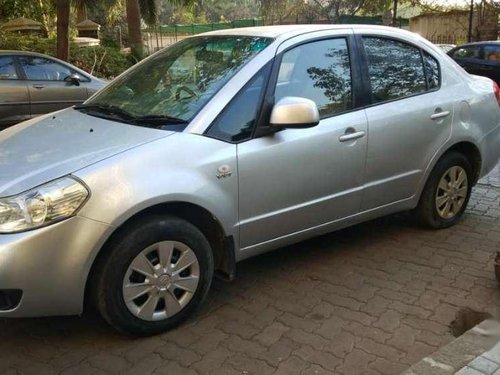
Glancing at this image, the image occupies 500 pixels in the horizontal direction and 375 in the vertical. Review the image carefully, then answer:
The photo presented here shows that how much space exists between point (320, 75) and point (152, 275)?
1.83m

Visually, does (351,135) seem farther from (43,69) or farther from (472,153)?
(43,69)

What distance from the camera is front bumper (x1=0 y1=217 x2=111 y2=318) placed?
2.76m

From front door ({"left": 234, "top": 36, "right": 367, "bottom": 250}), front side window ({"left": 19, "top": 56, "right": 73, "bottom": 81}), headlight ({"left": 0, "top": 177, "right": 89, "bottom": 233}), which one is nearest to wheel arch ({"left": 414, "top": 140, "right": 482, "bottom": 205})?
front door ({"left": 234, "top": 36, "right": 367, "bottom": 250})

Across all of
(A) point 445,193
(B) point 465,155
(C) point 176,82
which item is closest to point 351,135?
(C) point 176,82

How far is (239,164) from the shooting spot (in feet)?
11.1

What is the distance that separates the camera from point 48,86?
30.9 feet

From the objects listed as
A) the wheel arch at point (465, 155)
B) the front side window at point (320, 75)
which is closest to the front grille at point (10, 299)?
the front side window at point (320, 75)

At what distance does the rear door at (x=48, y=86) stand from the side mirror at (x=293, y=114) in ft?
22.5

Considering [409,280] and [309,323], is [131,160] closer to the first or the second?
[309,323]

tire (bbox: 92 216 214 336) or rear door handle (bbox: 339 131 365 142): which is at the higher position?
rear door handle (bbox: 339 131 365 142)

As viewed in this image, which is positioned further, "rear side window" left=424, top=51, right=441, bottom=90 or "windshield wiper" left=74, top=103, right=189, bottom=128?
"rear side window" left=424, top=51, right=441, bottom=90

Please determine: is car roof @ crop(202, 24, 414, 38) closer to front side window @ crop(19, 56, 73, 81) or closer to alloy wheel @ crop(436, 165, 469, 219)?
alloy wheel @ crop(436, 165, 469, 219)

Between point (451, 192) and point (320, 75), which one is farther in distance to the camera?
point (451, 192)

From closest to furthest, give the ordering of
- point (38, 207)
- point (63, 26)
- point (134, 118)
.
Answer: point (38, 207)
point (134, 118)
point (63, 26)
